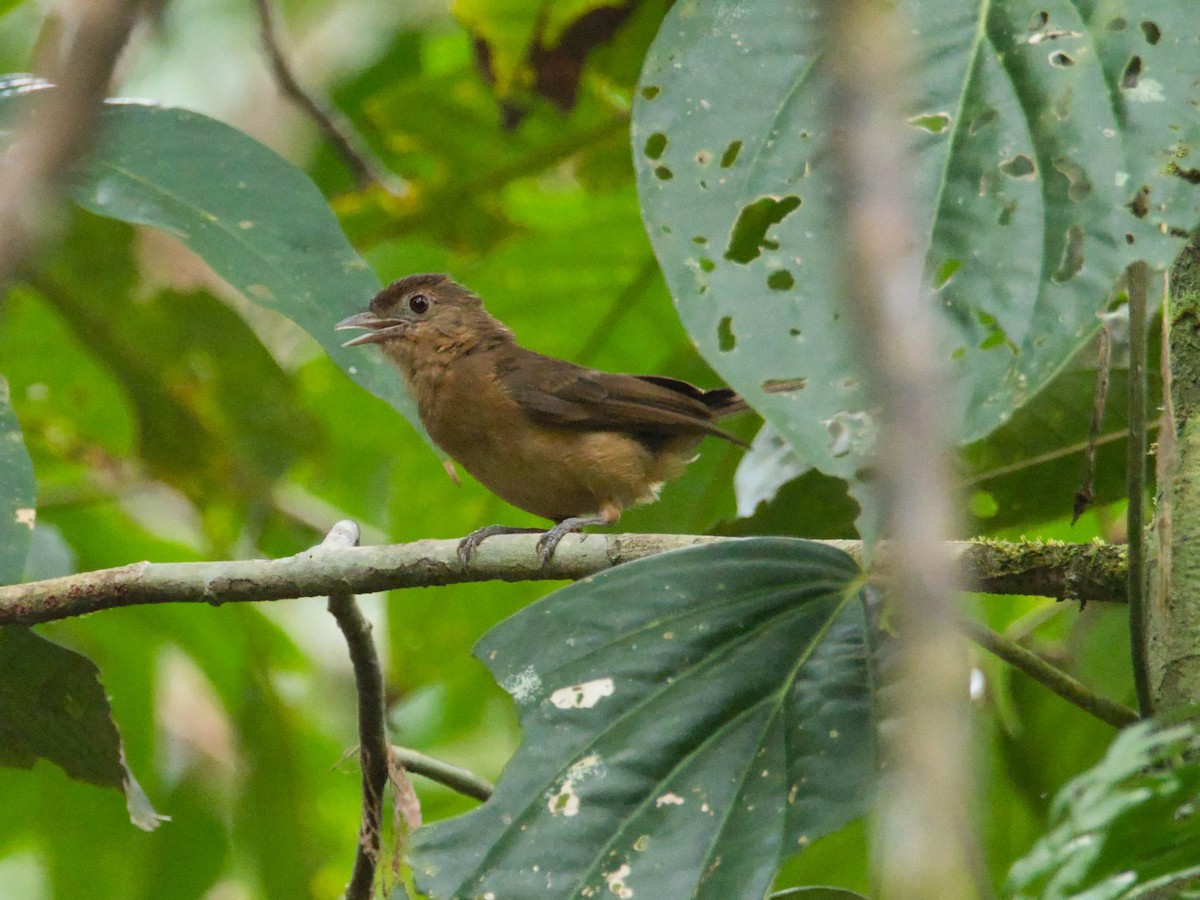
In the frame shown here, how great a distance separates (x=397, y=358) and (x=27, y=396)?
A: 1372 millimetres

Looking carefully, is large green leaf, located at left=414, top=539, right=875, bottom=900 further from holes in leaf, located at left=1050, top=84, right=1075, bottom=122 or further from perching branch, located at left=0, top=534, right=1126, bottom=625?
holes in leaf, located at left=1050, top=84, right=1075, bottom=122

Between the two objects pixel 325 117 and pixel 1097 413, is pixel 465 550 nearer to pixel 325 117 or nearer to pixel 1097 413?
pixel 1097 413

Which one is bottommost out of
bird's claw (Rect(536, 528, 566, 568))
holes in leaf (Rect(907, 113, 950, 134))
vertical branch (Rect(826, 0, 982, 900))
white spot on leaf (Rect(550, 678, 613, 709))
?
vertical branch (Rect(826, 0, 982, 900))

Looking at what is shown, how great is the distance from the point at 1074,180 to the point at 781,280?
0.46 metres

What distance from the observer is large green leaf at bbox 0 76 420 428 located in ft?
9.45

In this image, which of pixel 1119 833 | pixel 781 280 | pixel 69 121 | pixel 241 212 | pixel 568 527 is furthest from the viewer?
pixel 568 527

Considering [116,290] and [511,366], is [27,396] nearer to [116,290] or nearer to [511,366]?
[116,290]

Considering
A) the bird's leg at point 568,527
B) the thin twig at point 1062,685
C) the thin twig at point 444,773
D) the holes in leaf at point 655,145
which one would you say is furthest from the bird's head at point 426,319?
the thin twig at point 1062,685

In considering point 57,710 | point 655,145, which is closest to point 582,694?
point 655,145

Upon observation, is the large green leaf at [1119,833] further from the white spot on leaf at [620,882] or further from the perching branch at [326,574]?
the perching branch at [326,574]

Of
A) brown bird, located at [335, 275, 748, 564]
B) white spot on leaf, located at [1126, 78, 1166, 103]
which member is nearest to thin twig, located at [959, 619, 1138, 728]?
white spot on leaf, located at [1126, 78, 1166, 103]

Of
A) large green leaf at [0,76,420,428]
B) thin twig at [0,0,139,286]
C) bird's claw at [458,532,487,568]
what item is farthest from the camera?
large green leaf at [0,76,420,428]

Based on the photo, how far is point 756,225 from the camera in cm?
207

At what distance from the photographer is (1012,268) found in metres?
1.93
